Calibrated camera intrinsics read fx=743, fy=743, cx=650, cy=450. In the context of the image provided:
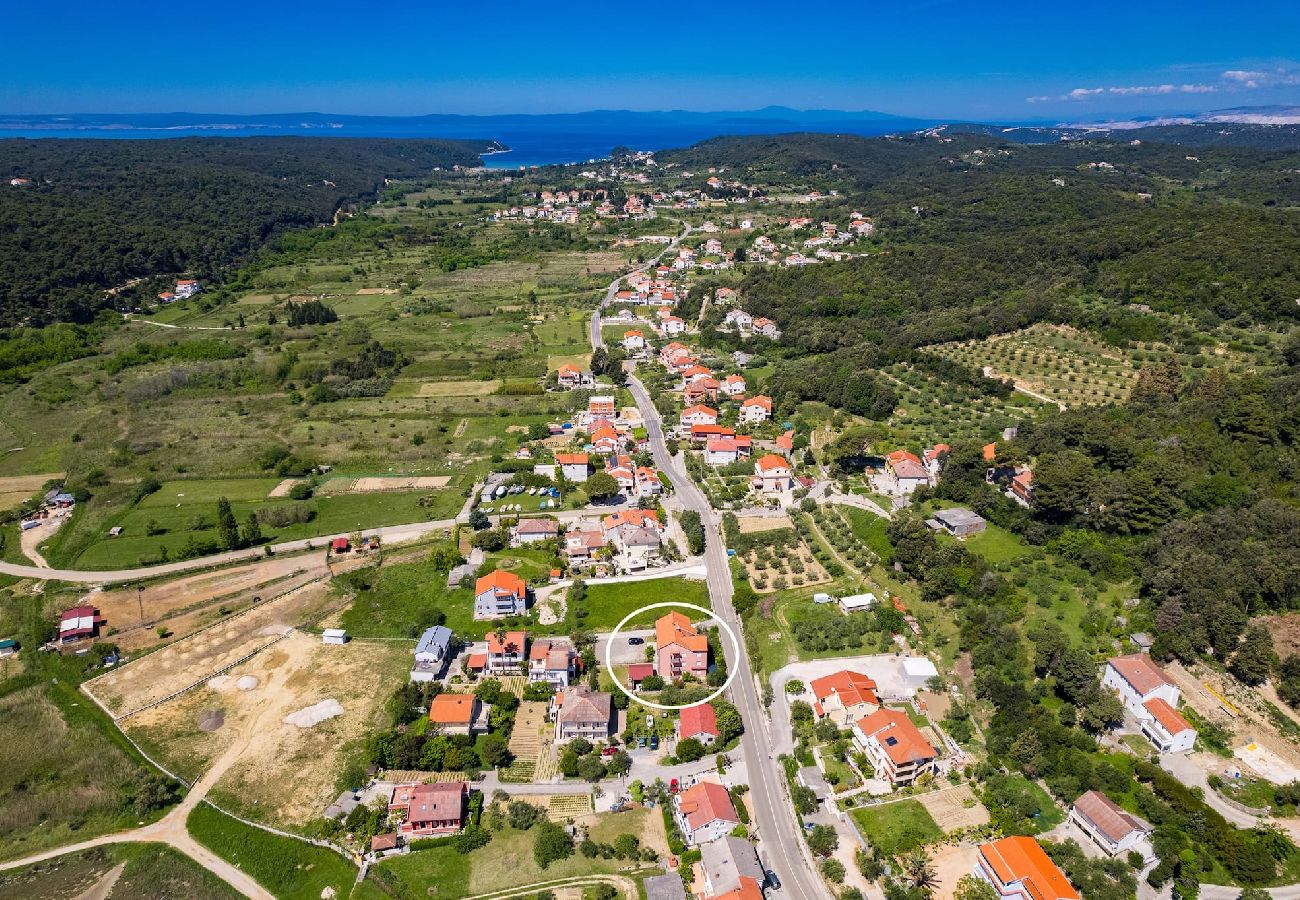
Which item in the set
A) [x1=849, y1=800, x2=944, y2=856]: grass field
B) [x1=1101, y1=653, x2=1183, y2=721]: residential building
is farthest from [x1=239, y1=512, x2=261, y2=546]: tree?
[x1=1101, y1=653, x2=1183, y2=721]: residential building

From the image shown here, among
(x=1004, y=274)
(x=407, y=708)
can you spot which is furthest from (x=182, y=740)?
(x=1004, y=274)

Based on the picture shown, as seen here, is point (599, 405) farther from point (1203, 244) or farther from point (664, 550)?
point (1203, 244)

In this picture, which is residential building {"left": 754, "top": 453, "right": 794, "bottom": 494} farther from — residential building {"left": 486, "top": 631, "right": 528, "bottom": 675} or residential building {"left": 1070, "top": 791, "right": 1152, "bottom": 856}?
residential building {"left": 1070, "top": 791, "right": 1152, "bottom": 856}

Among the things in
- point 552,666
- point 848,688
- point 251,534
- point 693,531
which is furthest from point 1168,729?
point 251,534

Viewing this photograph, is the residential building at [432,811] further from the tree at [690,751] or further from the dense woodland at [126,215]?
the dense woodland at [126,215]

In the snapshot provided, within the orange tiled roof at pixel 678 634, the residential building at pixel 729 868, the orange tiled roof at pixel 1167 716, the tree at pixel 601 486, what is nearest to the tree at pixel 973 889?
the residential building at pixel 729 868

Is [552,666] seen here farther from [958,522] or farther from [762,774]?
[958,522]

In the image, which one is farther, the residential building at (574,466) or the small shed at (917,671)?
the residential building at (574,466)
